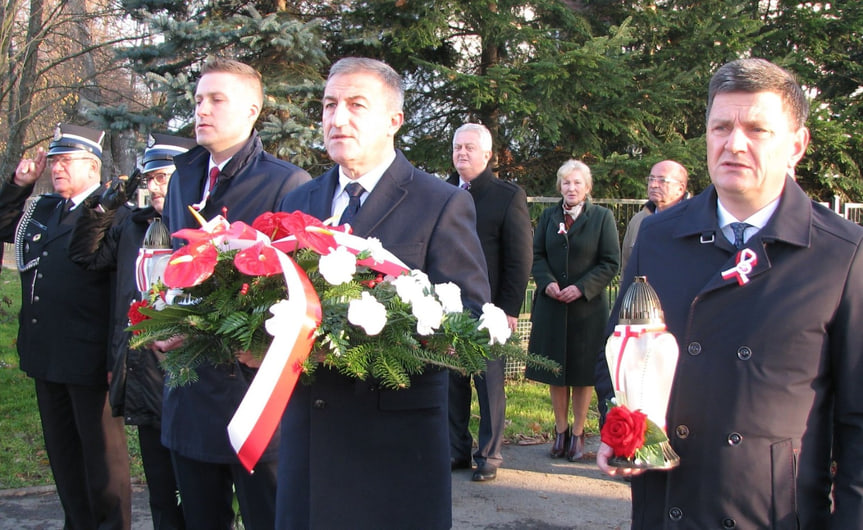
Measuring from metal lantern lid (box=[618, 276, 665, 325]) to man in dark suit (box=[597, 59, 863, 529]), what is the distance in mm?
290

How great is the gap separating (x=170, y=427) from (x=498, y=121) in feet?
38.1

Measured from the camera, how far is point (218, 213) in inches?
125

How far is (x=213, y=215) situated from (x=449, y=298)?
58.0 inches

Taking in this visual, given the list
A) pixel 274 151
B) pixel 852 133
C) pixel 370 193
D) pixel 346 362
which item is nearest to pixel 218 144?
pixel 370 193

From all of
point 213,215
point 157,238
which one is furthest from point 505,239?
point 157,238

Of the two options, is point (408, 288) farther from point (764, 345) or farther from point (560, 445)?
point (560, 445)

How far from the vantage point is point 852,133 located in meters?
15.6

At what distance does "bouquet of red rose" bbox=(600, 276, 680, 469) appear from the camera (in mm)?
1881

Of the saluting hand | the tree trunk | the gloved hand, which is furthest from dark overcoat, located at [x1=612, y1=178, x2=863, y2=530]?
the tree trunk

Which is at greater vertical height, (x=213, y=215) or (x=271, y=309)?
(x=213, y=215)

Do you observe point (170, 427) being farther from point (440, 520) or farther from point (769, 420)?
point (769, 420)

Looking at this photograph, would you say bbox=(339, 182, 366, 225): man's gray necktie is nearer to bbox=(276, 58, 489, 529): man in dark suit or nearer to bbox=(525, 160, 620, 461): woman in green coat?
bbox=(276, 58, 489, 529): man in dark suit

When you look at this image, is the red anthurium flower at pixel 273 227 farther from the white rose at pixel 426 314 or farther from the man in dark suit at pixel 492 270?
the man in dark suit at pixel 492 270

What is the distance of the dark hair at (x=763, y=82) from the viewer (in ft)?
6.86
